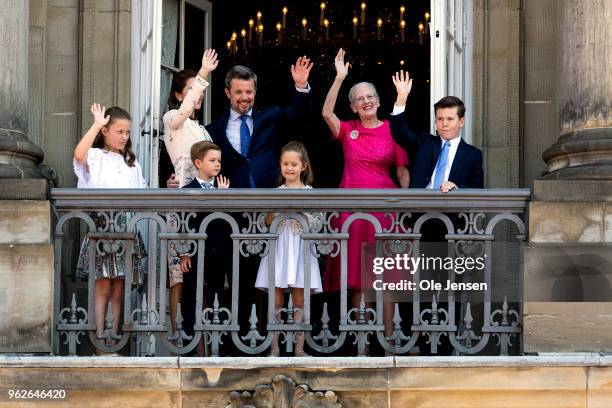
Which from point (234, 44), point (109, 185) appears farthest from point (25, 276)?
point (234, 44)

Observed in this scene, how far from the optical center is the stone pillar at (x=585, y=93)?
11.8 metres

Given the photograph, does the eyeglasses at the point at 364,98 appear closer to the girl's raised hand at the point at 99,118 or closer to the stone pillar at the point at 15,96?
the girl's raised hand at the point at 99,118

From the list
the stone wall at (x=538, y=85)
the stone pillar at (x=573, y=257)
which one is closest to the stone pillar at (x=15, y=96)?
the stone pillar at (x=573, y=257)

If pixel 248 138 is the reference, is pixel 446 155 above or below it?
below

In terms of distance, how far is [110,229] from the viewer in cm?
1179

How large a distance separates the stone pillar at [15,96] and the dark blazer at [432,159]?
2463 millimetres

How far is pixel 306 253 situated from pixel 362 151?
1009 mm

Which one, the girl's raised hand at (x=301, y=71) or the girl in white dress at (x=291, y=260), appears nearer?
the girl in white dress at (x=291, y=260)

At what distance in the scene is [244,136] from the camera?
12.6m

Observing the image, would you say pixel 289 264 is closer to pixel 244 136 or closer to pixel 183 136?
pixel 244 136

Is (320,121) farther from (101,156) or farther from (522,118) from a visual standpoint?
(101,156)

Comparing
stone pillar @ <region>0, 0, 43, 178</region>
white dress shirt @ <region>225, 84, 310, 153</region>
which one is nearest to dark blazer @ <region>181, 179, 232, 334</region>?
white dress shirt @ <region>225, 84, 310, 153</region>

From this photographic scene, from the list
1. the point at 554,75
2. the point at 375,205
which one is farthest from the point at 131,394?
the point at 554,75

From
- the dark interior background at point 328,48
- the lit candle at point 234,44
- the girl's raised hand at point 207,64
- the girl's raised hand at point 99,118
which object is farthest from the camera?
the dark interior background at point 328,48
